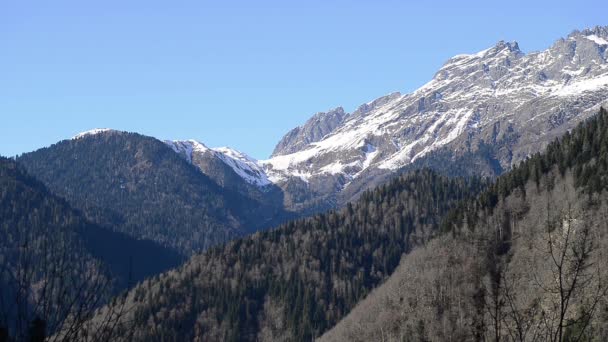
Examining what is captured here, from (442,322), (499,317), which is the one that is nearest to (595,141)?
(442,322)

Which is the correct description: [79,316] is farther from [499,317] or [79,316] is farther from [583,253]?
[583,253]

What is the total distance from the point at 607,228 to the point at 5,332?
153 meters

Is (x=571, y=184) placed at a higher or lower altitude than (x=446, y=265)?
higher

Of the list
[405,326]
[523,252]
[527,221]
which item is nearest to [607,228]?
[523,252]

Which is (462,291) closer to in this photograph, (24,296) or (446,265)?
(446,265)

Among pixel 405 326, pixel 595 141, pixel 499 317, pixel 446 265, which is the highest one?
pixel 595 141

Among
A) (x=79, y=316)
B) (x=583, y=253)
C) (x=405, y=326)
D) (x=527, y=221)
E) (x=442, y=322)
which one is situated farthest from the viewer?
(x=527, y=221)

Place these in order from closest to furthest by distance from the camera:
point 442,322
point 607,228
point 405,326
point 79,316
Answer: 1. point 79,316
2. point 607,228
3. point 442,322
4. point 405,326

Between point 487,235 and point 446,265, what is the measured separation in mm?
14540

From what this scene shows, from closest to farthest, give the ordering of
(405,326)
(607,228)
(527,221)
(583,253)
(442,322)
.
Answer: (583,253)
(607,228)
(442,322)
(405,326)
(527,221)

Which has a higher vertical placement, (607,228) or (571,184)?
(571,184)

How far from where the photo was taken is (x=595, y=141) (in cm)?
19050

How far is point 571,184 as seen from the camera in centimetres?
17912

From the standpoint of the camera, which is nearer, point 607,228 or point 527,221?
point 607,228
